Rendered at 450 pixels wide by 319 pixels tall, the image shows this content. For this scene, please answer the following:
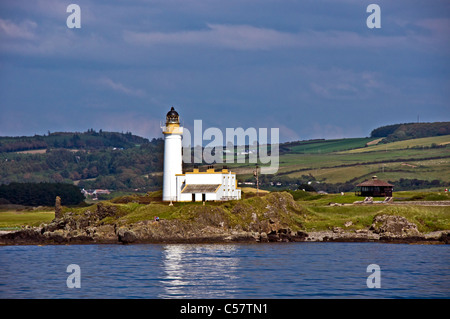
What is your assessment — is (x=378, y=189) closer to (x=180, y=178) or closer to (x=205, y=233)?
(x=180, y=178)

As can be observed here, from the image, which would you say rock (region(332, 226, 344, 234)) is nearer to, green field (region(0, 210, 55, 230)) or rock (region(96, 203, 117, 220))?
rock (region(96, 203, 117, 220))

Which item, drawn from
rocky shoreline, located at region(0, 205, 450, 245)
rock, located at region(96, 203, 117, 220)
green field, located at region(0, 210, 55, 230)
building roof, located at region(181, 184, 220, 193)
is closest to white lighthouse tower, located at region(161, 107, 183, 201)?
building roof, located at region(181, 184, 220, 193)

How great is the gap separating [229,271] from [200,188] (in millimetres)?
30584

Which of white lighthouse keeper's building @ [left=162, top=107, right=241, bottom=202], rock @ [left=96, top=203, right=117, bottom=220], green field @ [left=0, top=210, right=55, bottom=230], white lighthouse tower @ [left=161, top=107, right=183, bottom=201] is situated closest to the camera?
rock @ [left=96, top=203, right=117, bottom=220]

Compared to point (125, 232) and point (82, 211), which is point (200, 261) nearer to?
point (125, 232)

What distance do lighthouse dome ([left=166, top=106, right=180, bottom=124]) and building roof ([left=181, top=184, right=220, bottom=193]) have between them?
8144 mm

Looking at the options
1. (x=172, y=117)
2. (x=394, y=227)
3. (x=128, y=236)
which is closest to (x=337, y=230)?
(x=394, y=227)


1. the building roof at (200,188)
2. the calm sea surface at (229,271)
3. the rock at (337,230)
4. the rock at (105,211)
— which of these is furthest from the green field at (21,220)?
the rock at (337,230)

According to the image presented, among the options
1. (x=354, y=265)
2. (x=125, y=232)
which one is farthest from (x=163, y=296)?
(x=125, y=232)

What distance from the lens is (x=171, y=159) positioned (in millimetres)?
86250

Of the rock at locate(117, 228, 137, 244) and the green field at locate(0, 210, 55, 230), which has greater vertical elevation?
the green field at locate(0, 210, 55, 230)

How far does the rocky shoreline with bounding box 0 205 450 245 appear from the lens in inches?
2972
